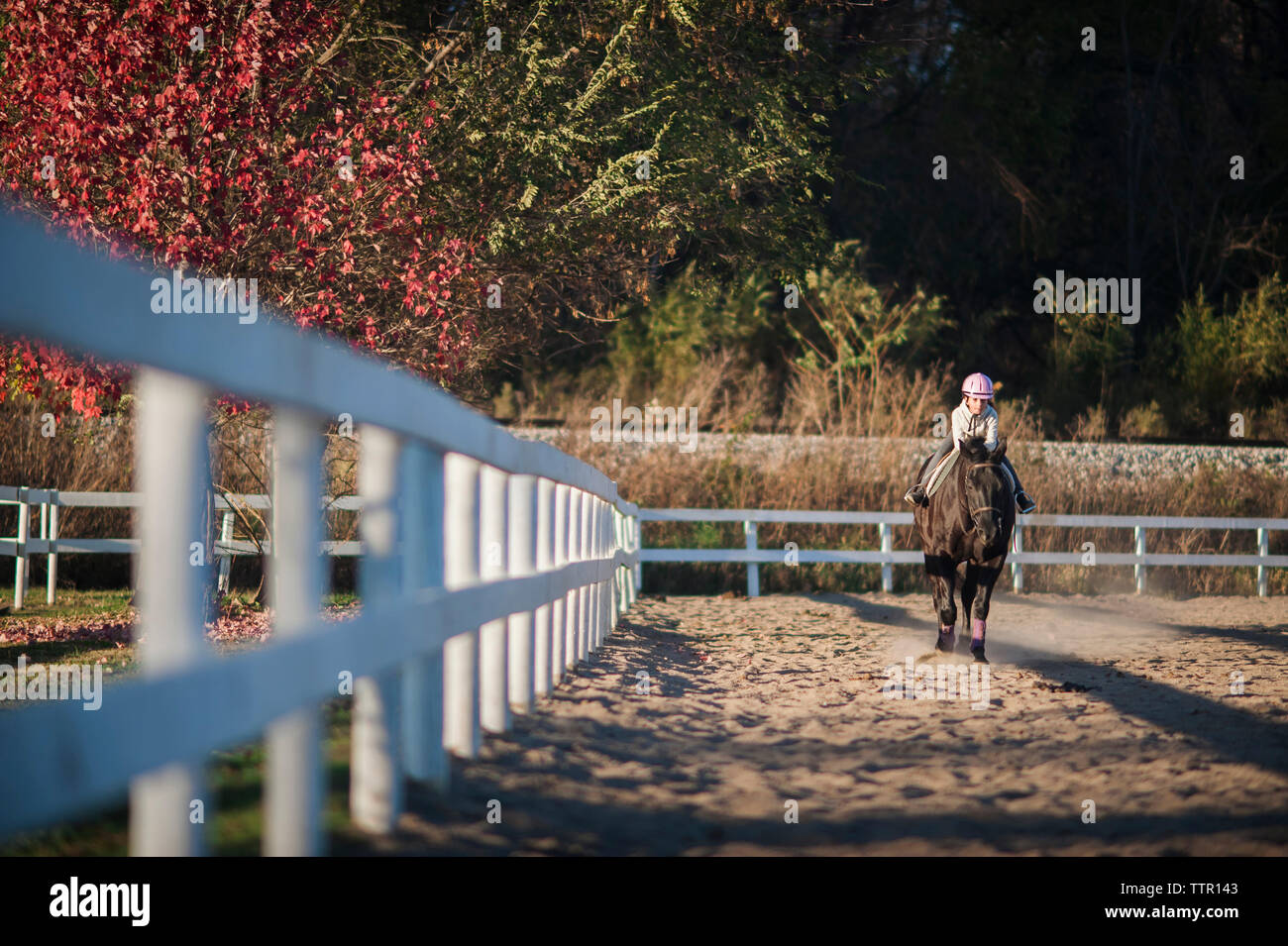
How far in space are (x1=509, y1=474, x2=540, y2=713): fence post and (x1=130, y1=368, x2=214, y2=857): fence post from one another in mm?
3532

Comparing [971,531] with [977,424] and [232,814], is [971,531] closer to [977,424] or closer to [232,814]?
[977,424]

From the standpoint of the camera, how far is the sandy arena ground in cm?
406

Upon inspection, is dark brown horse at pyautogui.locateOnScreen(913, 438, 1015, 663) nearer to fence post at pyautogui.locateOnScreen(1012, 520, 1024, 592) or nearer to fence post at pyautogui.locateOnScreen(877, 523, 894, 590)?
fence post at pyautogui.locateOnScreen(877, 523, 894, 590)

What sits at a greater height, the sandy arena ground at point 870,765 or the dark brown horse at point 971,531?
the dark brown horse at point 971,531

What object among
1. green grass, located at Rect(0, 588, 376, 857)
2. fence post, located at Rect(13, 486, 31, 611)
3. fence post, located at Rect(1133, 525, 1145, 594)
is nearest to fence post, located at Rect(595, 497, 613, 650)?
green grass, located at Rect(0, 588, 376, 857)

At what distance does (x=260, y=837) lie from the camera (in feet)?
11.4

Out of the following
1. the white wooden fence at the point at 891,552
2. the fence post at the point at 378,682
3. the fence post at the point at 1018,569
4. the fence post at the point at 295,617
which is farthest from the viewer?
the fence post at the point at 1018,569

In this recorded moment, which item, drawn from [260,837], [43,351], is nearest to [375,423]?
[260,837]

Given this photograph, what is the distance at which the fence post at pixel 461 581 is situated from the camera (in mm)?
4715

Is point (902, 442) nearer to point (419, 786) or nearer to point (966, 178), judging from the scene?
point (419, 786)

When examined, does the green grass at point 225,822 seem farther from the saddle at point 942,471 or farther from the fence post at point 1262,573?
the fence post at point 1262,573

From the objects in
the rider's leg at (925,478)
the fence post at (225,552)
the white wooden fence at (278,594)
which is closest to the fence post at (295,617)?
the white wooden fence at (278,594)
